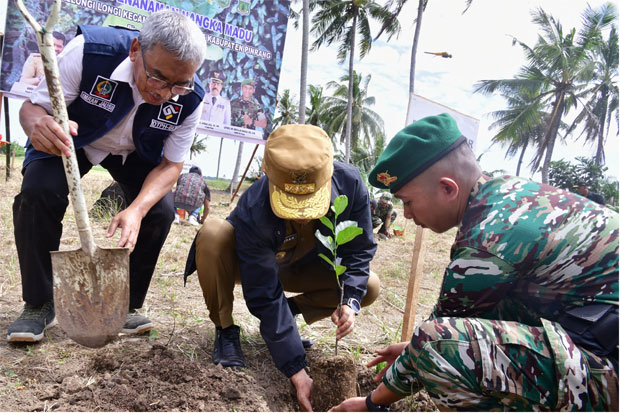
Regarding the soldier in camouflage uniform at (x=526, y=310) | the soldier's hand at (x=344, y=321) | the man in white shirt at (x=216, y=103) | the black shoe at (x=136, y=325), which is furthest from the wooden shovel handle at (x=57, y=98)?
the man in white shirt at (x=216, y=103)

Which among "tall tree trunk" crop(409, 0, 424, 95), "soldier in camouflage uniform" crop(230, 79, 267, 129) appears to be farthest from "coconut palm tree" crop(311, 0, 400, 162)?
"soldier in camouflage uniform" crop(230, 79, 267, 129)

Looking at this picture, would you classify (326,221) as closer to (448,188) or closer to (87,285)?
(448,188)

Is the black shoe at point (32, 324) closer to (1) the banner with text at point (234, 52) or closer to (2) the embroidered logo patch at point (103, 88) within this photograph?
(2) the embroidered logo patch at point (103, 88)

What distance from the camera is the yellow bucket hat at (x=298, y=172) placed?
1700 mm

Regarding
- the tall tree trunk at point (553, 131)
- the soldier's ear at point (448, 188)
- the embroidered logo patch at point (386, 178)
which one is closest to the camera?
the soldier's ear at point (448, 188)

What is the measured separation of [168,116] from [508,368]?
5.81 ft

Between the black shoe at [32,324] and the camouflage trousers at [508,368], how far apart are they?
5.50ft

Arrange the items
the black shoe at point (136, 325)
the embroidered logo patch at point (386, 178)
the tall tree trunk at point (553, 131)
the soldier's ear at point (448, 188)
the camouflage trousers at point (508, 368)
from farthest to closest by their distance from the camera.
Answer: the tall tree trunk at point (553, 131) < the black shoe at point (136, 325) < the embroidered logo patch at point (386, 178) < the soldier's ear at point (448, 188) < the camouflage trousers at point (508, 368)

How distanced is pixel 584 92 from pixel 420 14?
48.5 ft

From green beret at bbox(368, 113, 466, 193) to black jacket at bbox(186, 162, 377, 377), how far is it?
1.75 ft

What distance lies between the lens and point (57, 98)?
1.58 meters

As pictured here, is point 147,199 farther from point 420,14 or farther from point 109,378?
point 420,14

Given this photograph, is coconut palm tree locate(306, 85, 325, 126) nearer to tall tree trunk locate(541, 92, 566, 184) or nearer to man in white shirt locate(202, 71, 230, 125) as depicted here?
tall tree trunk locate(541, 92, 566, 184)

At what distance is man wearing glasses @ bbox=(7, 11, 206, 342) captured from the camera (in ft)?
5.66
